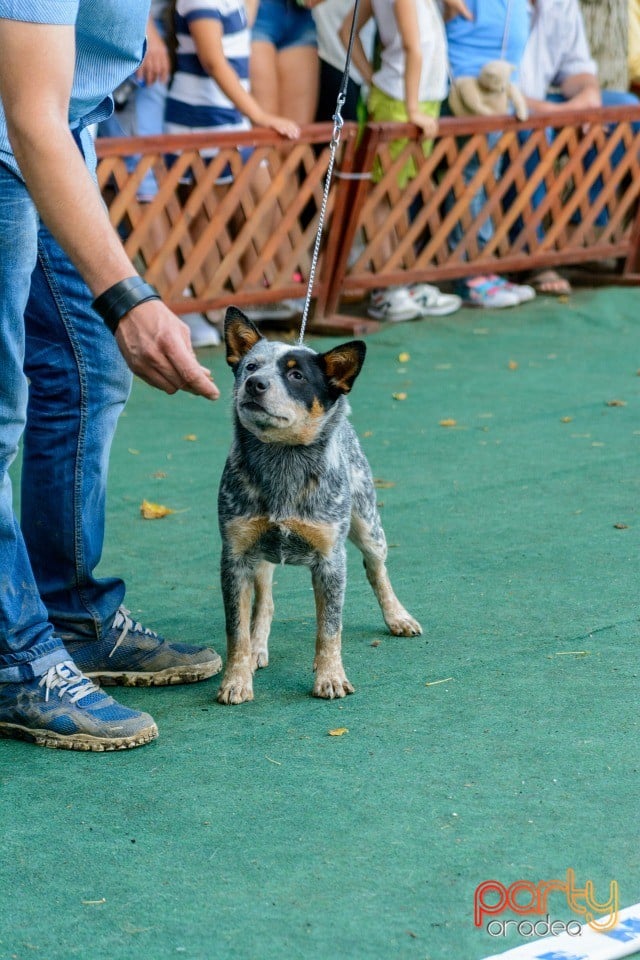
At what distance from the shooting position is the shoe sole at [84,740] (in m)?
3.23

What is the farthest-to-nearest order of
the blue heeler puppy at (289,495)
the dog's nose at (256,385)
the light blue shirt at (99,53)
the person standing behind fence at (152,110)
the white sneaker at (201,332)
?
1. the white sneaker at (201,332)
2. the person standing behind fence at (152,110)
3. the blue heeler puppy at (289,495)
4. the dog's nose at (256,385)
5. the light blue shirt at (99,53)

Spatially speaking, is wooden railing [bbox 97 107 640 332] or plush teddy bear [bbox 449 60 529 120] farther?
plush teddy bear [bbox 449 60 529 120]

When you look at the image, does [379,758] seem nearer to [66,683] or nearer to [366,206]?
[66,683]

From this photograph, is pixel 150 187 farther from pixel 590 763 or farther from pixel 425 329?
pixel 590 763

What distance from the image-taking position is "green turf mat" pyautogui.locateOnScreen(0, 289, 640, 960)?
246 cm

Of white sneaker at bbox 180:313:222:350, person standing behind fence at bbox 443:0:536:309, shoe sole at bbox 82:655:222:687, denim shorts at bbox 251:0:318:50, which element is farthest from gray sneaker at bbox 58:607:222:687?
person standing behind fence at bbox 443:0:536:309

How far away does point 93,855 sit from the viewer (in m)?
2.70

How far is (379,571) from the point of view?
4.01 meters

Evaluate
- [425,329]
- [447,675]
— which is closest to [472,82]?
[425,329]

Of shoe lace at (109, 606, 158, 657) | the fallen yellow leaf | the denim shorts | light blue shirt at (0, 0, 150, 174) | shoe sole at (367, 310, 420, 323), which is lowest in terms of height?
shoe sole at (367, 310, 420, 323)

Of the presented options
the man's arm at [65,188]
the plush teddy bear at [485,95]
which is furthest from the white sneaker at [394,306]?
the man's arm at [65,188]

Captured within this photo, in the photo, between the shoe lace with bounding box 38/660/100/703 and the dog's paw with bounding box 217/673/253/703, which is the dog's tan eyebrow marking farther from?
the shoe lace with bounding box 38/660/100/703

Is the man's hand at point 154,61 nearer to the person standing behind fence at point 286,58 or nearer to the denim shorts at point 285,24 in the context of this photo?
the person standing behind fence at point 286,58

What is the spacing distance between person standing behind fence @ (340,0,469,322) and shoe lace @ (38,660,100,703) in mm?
5862
